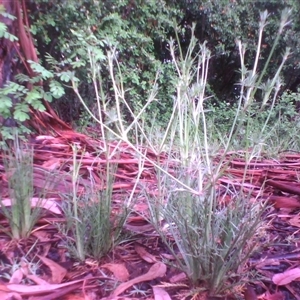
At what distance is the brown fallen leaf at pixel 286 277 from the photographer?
119cm

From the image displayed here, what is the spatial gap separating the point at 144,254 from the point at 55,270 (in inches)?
10.1

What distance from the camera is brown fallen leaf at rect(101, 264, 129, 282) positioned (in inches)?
47.6

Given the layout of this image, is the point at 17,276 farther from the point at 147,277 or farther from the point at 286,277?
the point at 286,277

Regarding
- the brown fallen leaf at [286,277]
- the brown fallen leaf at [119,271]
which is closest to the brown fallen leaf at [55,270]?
the brown fallen leaf at [119,271]

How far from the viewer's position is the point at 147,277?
1.21 metres

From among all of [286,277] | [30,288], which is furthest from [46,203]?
[286,277]

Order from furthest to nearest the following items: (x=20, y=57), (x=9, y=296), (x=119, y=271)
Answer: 1. (x=20, y=57)
2. (x=119, y=271)
3. (x=9, y=296)

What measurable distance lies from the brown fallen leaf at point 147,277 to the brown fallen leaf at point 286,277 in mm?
291

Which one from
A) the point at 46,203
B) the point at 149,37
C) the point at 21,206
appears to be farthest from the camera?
the point at 149,37

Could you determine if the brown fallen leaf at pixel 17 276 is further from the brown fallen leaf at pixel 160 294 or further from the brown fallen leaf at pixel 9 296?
the brown fallen leaf at pixel 160 294

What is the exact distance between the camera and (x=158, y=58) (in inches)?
206

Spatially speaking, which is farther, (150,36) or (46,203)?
(150,36)

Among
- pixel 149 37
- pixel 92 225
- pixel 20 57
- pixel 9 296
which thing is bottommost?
pixel 9 296

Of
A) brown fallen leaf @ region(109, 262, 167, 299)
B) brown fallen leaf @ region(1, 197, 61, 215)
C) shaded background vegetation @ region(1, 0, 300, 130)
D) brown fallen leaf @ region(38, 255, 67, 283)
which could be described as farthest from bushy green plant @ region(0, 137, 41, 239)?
shaded background vegetation @ region(1, 0, 300, 130)
